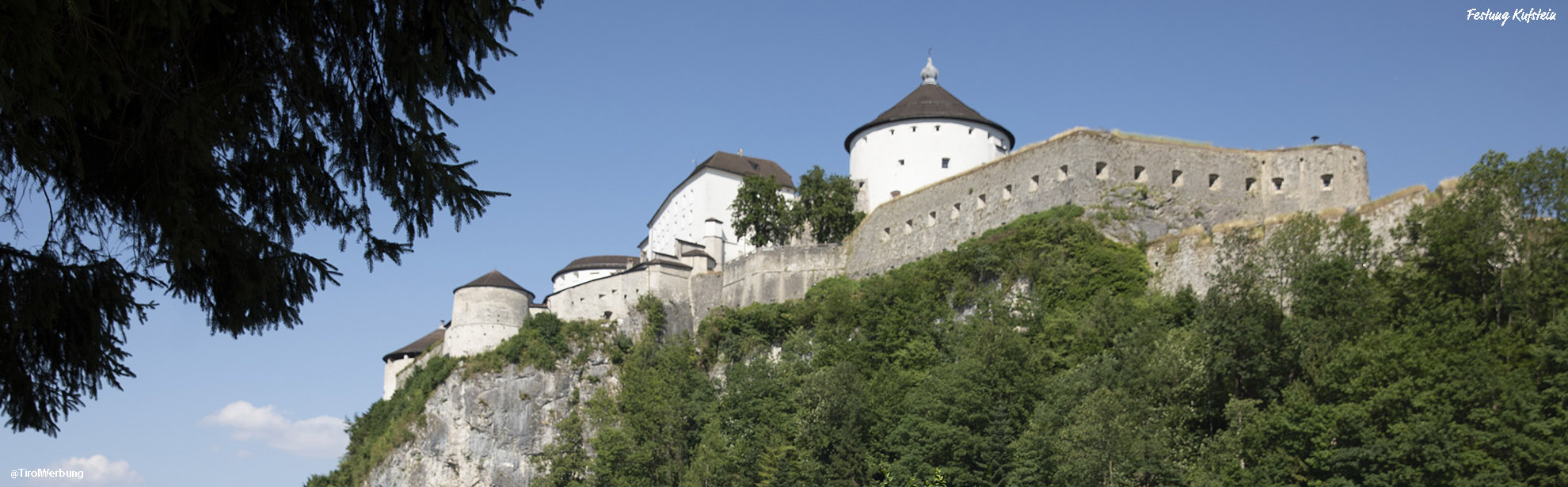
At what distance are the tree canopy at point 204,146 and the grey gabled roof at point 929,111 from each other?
48829mm

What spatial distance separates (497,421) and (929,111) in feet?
75.9

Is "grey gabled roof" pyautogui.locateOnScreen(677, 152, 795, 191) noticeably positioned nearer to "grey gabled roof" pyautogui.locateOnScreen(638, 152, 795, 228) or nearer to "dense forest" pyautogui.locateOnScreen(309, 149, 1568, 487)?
"grey gabled roof" pyautogui.locateOnScreen(638, 152, 795, 228)

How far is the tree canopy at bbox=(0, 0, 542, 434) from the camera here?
627 cm

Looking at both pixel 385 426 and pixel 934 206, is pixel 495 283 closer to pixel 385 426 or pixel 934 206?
pixel 385 426

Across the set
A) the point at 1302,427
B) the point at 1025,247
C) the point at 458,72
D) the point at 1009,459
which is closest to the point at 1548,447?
the point at 1302,427

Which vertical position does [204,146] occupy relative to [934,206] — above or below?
below

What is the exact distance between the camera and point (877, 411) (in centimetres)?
4019

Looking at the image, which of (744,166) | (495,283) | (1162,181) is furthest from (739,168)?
(1162,181)

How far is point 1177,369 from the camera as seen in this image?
105 feet

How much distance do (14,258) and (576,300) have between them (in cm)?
5340

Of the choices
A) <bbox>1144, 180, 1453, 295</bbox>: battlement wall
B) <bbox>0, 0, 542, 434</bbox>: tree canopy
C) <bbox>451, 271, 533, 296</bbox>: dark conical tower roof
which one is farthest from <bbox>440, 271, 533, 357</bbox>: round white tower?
<bbox>0, 0, 542, 434</bbox>: tree canopy

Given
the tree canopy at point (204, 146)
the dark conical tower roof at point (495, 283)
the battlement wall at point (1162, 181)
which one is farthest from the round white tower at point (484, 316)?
the tree canopy at point (204, 146)

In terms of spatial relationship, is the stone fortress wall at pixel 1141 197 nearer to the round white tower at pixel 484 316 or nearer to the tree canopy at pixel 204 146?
the round white tower at pixel 484 316

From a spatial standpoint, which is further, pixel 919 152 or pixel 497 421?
pixel 497 421
